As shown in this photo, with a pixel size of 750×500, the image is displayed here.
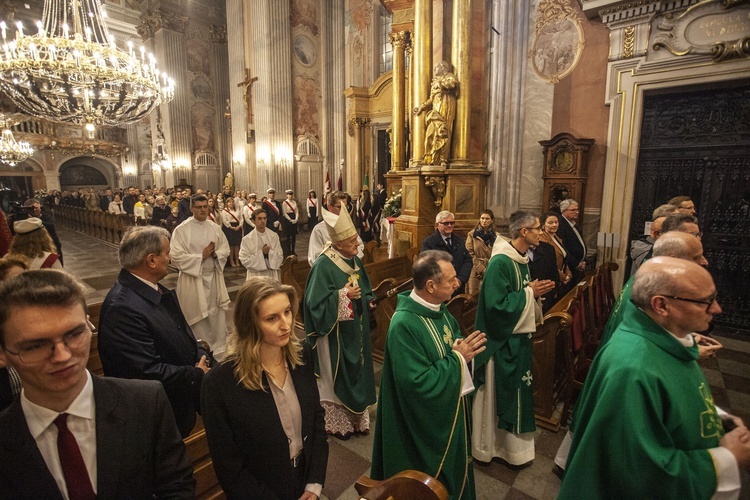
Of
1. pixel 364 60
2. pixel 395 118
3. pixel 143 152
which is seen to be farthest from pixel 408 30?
pixel 143 152

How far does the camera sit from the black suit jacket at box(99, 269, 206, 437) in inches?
76.8

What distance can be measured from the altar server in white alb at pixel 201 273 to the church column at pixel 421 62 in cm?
412

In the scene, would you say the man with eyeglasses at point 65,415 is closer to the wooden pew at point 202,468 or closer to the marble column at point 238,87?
the wooden pew at point 202,468

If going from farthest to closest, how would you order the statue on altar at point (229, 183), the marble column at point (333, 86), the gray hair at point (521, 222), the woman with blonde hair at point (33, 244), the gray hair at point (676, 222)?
the statue on altar at point (229, 183), the marble column at point (333, 86), the woman with blonde hair at point (33, 244), the gray hair at point (676, 222), the gray hair at point (521, 222)

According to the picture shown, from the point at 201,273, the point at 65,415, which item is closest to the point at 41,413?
the point at 65,415

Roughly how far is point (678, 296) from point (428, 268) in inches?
41.4

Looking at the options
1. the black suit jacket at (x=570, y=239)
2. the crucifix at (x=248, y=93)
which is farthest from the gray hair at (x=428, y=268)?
the crucifix at (x=248, y=93)

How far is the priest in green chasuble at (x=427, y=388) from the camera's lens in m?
1.99

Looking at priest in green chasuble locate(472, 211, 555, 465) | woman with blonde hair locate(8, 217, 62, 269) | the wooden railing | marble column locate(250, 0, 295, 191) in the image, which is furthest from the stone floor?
marble column locate(250, 0, 295, 191)

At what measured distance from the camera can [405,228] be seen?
298 inches

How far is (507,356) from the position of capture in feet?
9.35

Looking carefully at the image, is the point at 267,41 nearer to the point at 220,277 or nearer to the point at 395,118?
the point at 395,118

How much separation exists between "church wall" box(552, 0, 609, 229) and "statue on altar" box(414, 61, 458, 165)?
180 centimetres

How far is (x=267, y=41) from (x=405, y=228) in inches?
422
